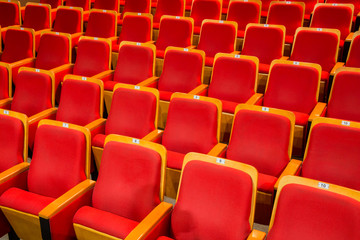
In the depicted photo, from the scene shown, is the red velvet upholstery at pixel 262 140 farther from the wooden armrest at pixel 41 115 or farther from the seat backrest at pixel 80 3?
the seat backrest at pixel 80 3

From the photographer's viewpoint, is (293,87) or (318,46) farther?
(318,46)

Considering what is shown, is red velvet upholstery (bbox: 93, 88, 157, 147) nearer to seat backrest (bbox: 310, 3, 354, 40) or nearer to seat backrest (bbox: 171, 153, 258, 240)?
seat backrest (bbox: 171, 153, 258, 240)

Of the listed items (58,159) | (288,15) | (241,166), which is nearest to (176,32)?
(288,15)

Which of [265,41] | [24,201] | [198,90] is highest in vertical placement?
[265,41]

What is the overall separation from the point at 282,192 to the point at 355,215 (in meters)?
0.09

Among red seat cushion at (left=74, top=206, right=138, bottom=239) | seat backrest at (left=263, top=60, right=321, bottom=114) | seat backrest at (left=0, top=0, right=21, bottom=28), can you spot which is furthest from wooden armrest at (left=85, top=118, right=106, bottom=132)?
seat backrest at (left=0, top=0, right=21, bottom=28)

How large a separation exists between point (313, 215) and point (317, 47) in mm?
636

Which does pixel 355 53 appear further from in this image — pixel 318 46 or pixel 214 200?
pixel 214 200

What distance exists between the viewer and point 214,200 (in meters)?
0.53

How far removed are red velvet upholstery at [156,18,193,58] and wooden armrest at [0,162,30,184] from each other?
578mm

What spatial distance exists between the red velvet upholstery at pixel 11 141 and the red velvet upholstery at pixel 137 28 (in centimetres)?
57

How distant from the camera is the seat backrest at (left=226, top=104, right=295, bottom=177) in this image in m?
0.68

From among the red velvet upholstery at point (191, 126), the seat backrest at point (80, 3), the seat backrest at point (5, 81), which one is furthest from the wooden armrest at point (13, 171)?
the seat backrest at point (80, 3)

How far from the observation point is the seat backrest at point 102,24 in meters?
1.33
